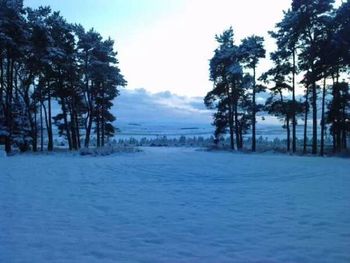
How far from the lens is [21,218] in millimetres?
7410

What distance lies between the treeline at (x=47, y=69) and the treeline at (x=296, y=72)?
1112 centimetres

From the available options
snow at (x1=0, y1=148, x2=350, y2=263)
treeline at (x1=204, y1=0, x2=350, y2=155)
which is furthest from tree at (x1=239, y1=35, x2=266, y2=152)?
snow at (x1=0, y1=148, x2=350, y2=263)

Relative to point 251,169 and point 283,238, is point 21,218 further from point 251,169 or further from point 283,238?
point 251,169

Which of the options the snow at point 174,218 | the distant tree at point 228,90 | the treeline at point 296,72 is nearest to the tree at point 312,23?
the treeline at point 296,72

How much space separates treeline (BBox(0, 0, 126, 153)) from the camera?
96.4 feet

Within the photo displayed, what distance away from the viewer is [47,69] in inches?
1272

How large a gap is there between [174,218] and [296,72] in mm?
27091

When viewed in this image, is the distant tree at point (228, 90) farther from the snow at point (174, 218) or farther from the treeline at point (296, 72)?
the snow at point (174, 218)

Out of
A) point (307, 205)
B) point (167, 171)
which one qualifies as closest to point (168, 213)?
point (307, 205)

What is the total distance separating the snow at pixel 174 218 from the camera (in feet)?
17.9

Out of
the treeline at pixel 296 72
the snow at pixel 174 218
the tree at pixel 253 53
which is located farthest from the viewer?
the tree at pixel 253 53

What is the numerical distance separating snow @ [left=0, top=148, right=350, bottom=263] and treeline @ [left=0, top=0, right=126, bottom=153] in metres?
19.1

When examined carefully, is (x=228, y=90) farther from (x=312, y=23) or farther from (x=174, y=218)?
(x=174, y=218)

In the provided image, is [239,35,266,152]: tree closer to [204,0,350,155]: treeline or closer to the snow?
[204,0,350,155]: treeline
